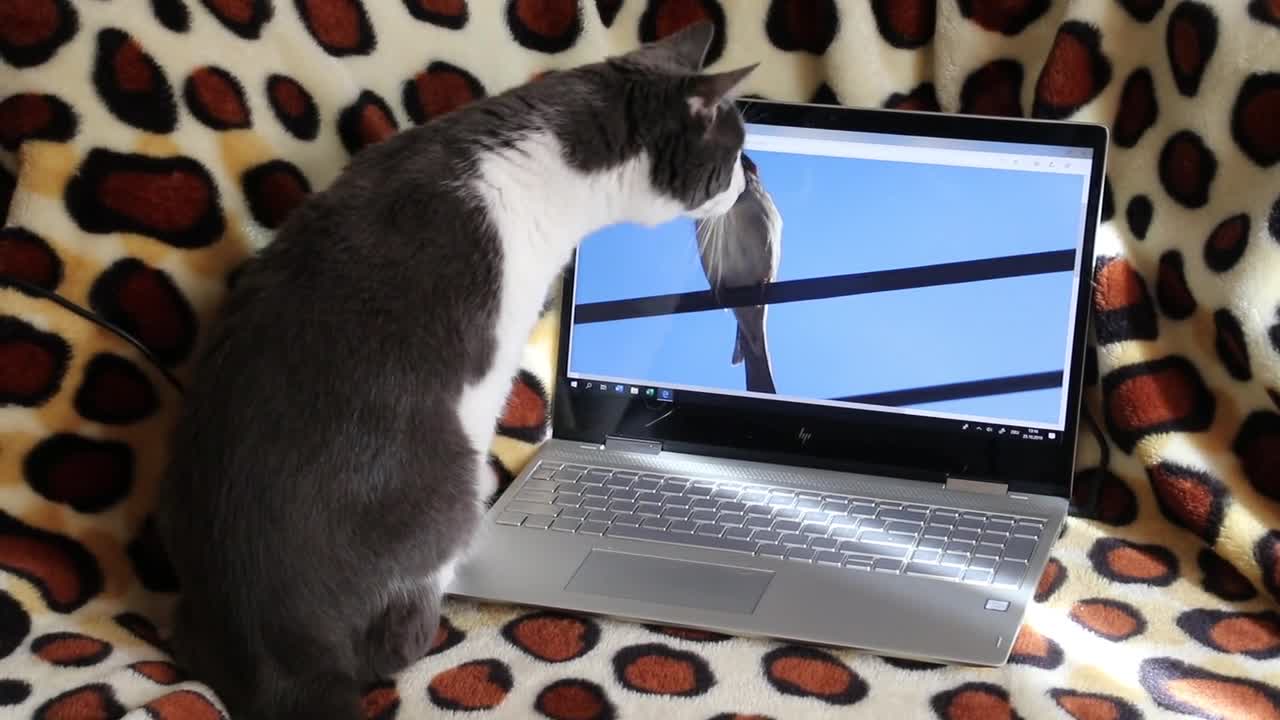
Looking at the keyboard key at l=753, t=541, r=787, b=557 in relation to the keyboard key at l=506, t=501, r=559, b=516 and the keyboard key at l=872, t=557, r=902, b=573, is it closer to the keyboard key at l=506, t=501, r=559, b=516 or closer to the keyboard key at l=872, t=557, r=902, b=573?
the keyboard key at l=872, t=557, r=902, b=573

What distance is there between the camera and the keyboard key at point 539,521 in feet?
4.07

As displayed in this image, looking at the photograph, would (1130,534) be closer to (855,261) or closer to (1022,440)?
(1022,440)

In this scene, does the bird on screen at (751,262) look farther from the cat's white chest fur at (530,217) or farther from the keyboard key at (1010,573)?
the keyboard key at (1010,573)

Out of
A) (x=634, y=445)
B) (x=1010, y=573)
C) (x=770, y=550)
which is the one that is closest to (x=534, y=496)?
(x=634, y=445)

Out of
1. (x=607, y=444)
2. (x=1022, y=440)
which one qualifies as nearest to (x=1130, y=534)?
(x=1022, y=440)

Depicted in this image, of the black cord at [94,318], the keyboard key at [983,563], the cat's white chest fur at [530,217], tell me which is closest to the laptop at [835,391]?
the keyboard key at [983,563]

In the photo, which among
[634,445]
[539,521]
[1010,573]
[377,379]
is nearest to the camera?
[377,379]

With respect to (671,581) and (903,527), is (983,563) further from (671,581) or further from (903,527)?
(671,581)

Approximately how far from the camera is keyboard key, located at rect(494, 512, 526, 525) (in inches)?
49.1

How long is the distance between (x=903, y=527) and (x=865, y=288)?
0.24 metres

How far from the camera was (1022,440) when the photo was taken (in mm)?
1257

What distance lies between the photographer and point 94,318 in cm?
114

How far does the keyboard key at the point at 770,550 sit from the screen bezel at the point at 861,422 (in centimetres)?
16

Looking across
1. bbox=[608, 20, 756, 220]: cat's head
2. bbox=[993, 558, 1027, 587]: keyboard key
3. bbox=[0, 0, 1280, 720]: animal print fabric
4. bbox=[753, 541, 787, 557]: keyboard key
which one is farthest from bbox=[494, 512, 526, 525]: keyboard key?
bbox=[993, 558, 1027, 587]: keyboard key
